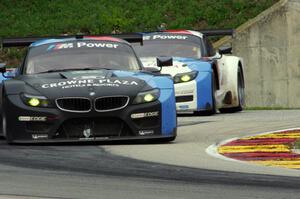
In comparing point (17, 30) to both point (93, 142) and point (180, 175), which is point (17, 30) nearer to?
point (93, 142)

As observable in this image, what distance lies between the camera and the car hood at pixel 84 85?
38.2 ft

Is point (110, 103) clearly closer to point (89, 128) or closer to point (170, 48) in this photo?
point (89, 128)

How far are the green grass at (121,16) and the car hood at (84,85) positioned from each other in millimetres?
22191

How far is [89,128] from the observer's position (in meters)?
11.6

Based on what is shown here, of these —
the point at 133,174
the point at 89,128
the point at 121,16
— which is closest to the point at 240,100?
the point at 89,128

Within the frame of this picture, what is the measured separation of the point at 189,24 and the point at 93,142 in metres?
22.9

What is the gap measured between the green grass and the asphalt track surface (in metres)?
23.1

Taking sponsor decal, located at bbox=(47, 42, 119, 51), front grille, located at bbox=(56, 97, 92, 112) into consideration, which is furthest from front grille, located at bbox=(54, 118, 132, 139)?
sponsor decal, located at bbox=(47, 42, 119, 51)

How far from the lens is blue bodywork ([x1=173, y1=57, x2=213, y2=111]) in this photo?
55.5 ft

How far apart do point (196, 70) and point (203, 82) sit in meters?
0.21

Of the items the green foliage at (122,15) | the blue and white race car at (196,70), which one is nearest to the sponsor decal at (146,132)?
the blue and white race car at (196,70)

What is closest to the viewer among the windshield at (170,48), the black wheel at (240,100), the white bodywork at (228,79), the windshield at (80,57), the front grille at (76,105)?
the front grille at (76,105)

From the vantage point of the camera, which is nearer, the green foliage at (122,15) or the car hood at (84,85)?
the car hood at (84,85)

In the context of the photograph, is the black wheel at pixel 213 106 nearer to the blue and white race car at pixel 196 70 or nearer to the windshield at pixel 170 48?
the blue and white race car at pixel 196 70
